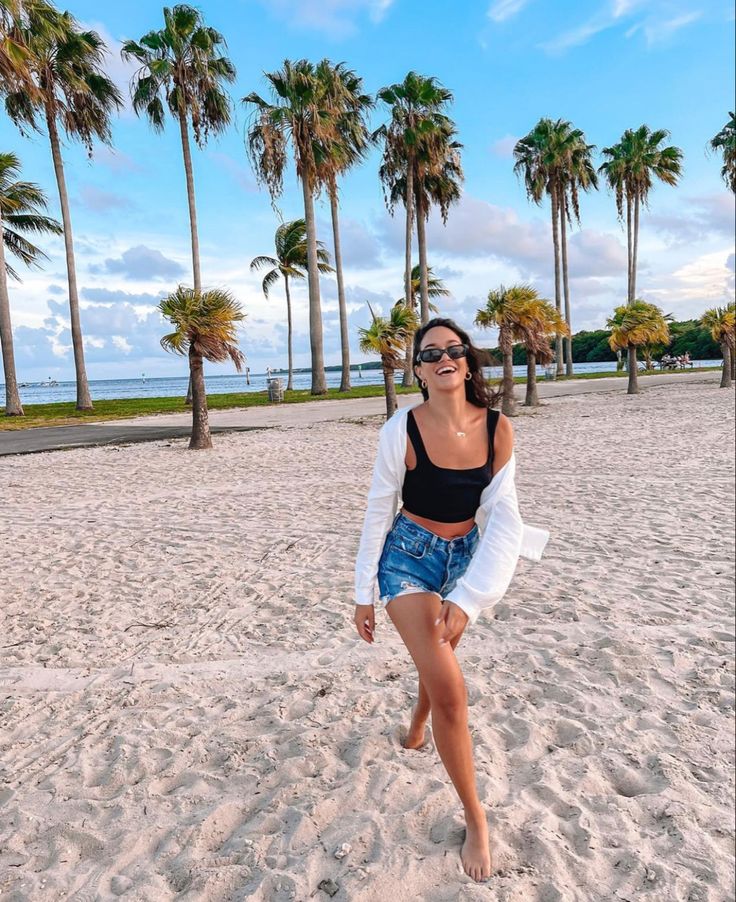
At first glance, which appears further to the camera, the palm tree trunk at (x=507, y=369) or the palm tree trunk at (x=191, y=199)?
the palm tree trunk at (x=191, y=199)

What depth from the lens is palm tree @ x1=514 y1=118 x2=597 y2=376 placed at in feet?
136

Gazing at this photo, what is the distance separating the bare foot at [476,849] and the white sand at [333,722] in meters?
0.05

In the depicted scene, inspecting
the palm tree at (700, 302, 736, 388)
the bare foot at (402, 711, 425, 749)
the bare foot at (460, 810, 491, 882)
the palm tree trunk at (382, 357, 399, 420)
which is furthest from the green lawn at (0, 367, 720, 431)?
the bare foot at (460, 810, 491, 882)

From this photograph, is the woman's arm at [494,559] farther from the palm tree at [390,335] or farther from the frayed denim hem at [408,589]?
the palm tree at [390,335]

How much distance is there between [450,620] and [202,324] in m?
13.4

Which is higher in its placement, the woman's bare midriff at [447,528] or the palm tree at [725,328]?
the palm tree at [725,328]

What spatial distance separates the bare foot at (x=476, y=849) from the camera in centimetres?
253

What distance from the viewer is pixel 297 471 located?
41.0 feet

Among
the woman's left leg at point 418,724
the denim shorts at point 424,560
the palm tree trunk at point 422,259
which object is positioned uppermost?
the palm tree trunk at point 422,259

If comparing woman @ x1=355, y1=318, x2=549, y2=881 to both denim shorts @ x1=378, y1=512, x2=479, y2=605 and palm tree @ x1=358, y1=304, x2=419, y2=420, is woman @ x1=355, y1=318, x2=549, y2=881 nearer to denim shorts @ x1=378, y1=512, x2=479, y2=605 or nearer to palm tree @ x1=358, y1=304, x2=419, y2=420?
denim shorts @ x1=378, y1=512, x2=479, y2=605

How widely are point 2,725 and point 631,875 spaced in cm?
345

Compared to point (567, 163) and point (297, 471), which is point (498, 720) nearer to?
point (297, 471)

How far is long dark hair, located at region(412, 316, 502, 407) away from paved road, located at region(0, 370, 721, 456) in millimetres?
15700

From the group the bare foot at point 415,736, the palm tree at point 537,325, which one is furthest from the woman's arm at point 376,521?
the palm tree at point 537,325
